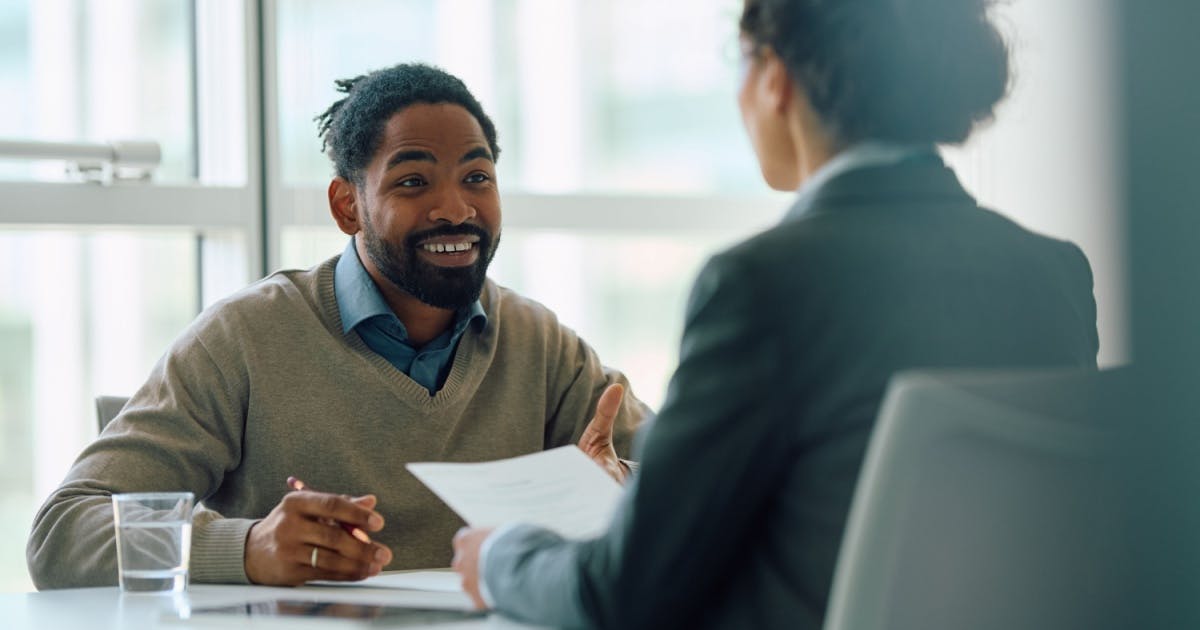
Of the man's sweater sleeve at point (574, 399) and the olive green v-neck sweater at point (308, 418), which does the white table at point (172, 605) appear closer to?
the olive green v-neck sweater at point (308, 418)

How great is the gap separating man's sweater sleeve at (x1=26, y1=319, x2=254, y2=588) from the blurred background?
96cm

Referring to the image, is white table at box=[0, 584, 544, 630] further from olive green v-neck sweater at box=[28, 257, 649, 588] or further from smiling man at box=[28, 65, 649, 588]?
olive green v-neck sweater at box=[28, 257, 649, 588]

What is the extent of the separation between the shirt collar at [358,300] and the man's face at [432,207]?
28 mm

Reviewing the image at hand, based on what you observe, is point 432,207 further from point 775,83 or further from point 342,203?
point 775,83

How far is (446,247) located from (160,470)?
0.53 m

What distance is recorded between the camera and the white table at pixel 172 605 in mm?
1242

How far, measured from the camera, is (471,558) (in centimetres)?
113

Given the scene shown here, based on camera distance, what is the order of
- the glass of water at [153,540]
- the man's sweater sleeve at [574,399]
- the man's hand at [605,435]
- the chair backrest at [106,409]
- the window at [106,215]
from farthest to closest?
the window at [106,215]
the man's sweater sleeve at [574,399]
the chair backrest at [106,409]
the man's hand at [605,435]
the glass of water at [153,540]

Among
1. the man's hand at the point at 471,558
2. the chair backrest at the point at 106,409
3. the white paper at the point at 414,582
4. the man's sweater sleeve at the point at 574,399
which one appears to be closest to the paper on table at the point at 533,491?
the man's hand at the point at 471,558

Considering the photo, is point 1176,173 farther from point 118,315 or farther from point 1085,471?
point 118,315

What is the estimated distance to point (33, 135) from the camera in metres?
2.76

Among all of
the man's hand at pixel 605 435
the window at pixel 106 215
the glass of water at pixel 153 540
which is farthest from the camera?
the window at pixel 106 215

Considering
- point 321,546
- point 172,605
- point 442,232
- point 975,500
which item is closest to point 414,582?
point 321,546

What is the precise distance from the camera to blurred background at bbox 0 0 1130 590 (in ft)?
9.14
